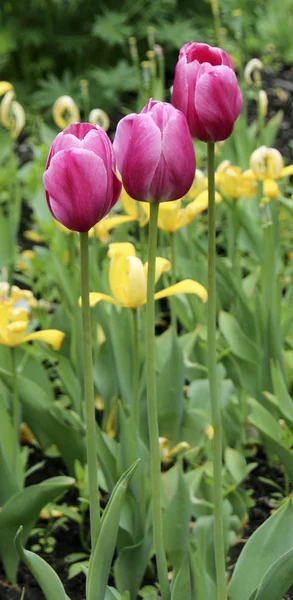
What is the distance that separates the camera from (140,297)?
166 centimetres

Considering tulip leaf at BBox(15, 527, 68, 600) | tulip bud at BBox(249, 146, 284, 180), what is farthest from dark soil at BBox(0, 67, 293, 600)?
tulip bud at BBox(249, 146, 284, 180)

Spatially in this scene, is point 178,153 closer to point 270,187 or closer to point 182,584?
point 182,584

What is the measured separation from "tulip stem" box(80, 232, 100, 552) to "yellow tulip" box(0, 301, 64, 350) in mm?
479

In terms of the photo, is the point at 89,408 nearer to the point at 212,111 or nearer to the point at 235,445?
the point at 212,111

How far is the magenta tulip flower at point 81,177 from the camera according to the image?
113 cm

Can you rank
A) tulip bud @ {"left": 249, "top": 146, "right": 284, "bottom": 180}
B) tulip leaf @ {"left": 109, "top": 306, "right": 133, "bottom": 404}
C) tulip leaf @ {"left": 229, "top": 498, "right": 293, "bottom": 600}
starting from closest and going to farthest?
tulip leaf @ {"left": 229, "top": 498, "right": 293, "bottom": 600} → tulip leaf @ {"left": 109, "top": 306, "right": 133, "bottom": 404} → tulip bud @ {"left": 249, "top": 146, "right": 284, "bottom": 180}

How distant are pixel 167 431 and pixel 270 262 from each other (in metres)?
0.49

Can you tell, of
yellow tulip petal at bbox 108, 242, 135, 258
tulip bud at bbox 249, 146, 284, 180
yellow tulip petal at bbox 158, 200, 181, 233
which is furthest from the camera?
tulip bud at bbox 249, 146, 284, 180

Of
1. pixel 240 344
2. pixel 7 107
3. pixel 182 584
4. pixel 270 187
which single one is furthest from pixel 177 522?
pixel 7 107

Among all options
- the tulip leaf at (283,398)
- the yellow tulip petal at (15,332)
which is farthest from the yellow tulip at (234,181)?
the yellow tulip petal at (15,332)

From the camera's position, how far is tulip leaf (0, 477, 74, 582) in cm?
170

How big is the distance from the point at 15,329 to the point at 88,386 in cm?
50

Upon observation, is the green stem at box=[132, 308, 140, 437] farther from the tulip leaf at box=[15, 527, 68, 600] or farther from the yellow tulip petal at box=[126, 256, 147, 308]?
the tulip leaf at box=[15, 527, 68, 600]

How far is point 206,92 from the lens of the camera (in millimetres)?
1182
